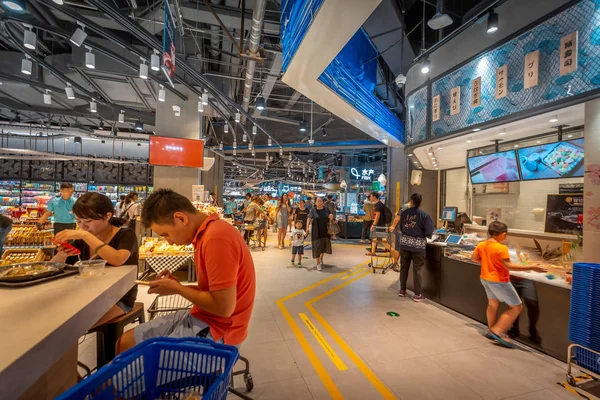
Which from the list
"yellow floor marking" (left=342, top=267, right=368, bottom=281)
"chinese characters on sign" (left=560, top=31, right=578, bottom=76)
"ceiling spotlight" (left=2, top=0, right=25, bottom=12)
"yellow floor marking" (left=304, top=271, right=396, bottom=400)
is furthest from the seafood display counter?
"ceiling spotlight" (left=2, top=0, right=25, bottom=12)

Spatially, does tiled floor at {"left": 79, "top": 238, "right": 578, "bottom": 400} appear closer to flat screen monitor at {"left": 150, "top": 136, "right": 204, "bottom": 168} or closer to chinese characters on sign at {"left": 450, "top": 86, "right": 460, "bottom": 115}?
chinese characters on sign at {"left": 450, "top": 86, "right": 460, "bottom": 115}

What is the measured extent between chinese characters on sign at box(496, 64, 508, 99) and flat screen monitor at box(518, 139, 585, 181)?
5.36 feet

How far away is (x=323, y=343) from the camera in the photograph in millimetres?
3480

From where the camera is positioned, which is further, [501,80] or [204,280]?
[501,80]

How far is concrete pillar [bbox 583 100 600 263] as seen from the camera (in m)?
3.15

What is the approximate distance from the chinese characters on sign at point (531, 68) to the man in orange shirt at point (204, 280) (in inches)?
180

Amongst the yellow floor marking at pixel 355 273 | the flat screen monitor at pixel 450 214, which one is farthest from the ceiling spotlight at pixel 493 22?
the yellow floor marking at pixel 355 273

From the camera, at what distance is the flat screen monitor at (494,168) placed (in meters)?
5.83

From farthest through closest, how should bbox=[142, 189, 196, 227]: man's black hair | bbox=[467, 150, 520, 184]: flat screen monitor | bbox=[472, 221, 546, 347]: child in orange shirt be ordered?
1. bbox=[467, 150, 520, 184]: flat screen monitor
2. bbox=[472, 221, 546, 347]: child in orange shirt
3. bbox=[142, 189, 196, 227]: man's black hair

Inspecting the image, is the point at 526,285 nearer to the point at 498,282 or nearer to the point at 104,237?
the point at 498,282

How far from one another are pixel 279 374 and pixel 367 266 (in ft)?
17.4

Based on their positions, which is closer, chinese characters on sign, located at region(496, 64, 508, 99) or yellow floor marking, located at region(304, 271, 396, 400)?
yellow floor marking, located at region(304, 271, 396, 400)

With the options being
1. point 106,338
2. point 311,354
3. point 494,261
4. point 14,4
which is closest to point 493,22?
point 494,261

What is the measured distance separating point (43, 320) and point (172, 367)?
553 millimetres
